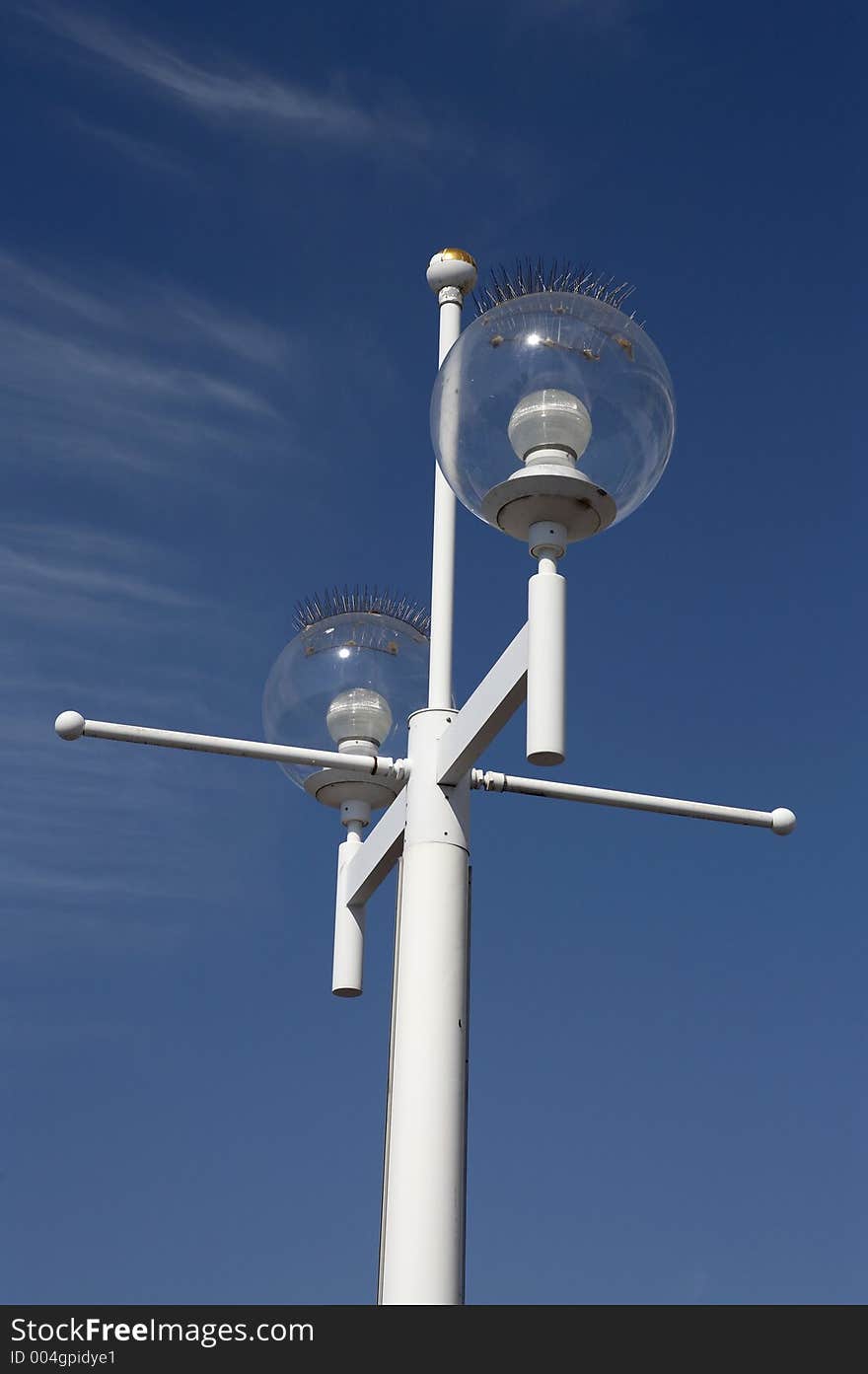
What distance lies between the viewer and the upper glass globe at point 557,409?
9.41 metres

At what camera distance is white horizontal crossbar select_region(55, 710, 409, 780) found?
32.8ft

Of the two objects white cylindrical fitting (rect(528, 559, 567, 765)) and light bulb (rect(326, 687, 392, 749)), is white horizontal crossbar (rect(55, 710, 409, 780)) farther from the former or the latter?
white cylindrical fitting (rect(528, 559, 567, 765))

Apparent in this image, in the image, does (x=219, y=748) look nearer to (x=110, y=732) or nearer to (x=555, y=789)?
(x=110, y=732)

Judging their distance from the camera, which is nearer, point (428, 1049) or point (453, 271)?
point (428, 1049)

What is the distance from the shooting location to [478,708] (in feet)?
31.9

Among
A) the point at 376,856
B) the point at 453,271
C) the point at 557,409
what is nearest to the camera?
the point at 557,409

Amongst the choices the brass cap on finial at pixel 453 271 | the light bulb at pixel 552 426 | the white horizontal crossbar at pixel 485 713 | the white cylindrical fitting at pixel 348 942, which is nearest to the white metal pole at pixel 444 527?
the brass cap on finial at pixel 453 271

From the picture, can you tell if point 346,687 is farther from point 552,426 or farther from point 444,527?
point 552,426

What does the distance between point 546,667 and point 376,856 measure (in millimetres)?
2235

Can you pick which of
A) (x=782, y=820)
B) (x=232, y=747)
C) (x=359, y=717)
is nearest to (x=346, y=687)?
(x=359, y=717)

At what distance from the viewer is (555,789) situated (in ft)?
33.6
